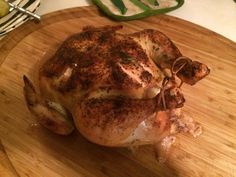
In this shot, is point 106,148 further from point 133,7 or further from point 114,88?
point 133,7

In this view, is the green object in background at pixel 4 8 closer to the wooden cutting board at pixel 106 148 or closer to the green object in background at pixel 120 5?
the wooden cutting board at pixel 106 148

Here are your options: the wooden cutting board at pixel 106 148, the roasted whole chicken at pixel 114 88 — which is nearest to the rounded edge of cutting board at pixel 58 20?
A: the wooden cutting board at pixel 106 148

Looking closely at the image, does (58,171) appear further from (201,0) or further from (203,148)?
(201,0)

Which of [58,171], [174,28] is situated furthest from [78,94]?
[174,28]

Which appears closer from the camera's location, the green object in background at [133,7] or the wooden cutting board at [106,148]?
the wooden cutting board at [106,148]

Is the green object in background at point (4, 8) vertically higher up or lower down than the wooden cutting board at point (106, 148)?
higher up

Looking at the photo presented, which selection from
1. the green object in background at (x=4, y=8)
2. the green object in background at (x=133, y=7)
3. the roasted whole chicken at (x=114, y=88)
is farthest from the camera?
the green object in background at (x=133, y=7)
